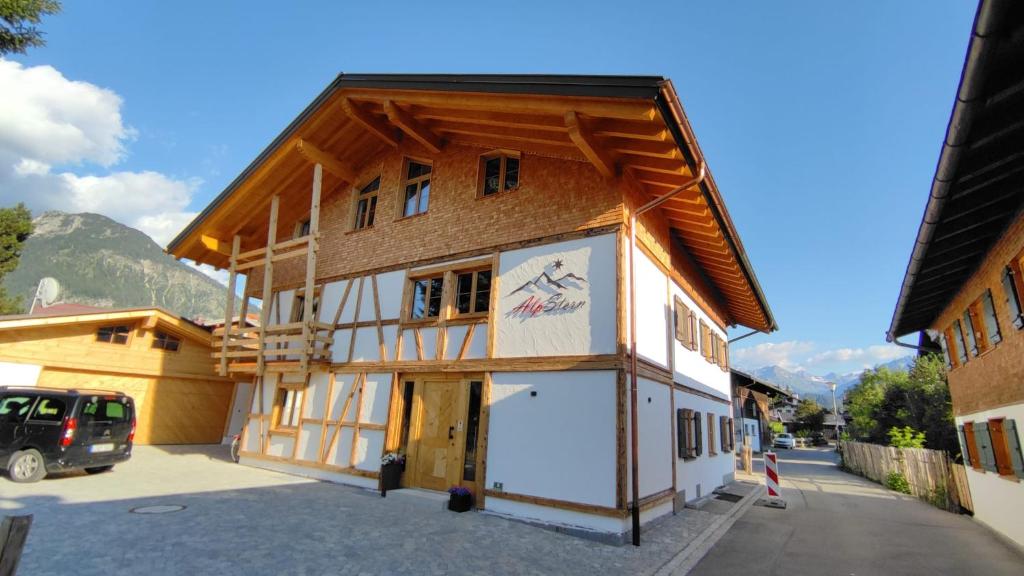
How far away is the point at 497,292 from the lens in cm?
970

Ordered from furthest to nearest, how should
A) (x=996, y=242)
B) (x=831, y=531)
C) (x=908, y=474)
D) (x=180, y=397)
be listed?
(x=180, y=397)
(x=908, y=474)
(x=831, y=531)
(x=996, y=242)

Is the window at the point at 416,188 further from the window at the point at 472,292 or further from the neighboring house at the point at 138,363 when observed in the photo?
the neighboring house at the point at 138,363

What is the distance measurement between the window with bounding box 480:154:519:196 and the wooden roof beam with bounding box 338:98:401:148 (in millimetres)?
3001

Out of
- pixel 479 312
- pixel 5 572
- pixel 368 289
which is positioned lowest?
pixel 5 572

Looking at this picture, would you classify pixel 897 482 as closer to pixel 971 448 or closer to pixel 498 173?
pixel 971 448

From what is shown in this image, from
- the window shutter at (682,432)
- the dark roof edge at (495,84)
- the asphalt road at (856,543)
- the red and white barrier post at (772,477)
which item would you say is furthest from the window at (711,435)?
the dark roof edge at (495,84)

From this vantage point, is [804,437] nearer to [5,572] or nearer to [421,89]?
[421,89]

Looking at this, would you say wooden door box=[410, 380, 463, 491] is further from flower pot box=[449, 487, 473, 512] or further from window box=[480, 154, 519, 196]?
window box=[480, 154, 519, 196]

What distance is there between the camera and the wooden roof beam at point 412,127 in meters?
10.7

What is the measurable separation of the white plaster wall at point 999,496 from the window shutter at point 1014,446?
0.31 ft

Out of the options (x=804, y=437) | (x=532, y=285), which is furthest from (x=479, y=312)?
(x=804, y=437)

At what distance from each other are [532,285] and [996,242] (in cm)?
741

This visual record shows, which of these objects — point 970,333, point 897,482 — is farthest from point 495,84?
point 897,482

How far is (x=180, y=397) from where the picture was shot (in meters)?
17.6
